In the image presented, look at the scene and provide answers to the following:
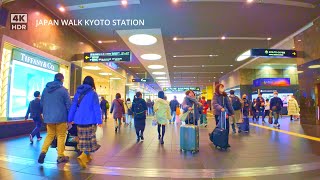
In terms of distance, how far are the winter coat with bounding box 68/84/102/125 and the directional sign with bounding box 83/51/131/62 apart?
24.1 ft

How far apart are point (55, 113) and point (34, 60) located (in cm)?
611

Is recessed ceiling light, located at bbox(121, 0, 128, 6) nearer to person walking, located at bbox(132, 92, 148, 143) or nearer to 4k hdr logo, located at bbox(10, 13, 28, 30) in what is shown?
4k hdr logo, located at bbox(10, 13, 28, 30)

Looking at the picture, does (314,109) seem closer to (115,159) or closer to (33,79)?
(115,159)

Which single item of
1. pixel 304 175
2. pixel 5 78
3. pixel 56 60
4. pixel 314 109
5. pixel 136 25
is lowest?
pixel 304 175

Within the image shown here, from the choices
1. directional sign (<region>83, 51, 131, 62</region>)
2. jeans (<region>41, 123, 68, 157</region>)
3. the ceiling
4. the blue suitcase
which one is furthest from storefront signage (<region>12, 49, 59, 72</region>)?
the blue suitcase

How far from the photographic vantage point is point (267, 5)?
30.7ft

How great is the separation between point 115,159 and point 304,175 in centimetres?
331

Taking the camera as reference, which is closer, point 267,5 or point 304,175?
point 304,175

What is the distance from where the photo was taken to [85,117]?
14.5 feet

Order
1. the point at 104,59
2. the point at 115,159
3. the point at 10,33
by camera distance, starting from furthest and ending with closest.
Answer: the point at 104,59 → the point at 10,33 → the point at 115,159

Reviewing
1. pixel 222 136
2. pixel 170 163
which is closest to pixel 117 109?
pixel 222 136

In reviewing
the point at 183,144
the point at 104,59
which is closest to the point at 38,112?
the point at 183,144

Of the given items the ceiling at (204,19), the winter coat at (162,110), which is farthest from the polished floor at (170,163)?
the ceiling at (204,19)

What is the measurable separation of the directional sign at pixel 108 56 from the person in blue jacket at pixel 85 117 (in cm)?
736
